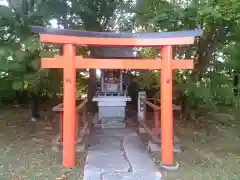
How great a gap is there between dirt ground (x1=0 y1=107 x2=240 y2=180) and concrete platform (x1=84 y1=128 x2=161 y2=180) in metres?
0.27

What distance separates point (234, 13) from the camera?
576 cm

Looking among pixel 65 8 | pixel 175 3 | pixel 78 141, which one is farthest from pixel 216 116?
pixel 65 8

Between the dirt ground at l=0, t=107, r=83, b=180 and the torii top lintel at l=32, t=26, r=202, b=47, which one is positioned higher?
the torii top lintel at l=32, t=26, r=202, b=47

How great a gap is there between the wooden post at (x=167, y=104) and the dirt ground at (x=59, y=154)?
0.39m

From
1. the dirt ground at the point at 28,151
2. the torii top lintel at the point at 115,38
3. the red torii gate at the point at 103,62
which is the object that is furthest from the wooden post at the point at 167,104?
the dirt ground at the point at 28,151

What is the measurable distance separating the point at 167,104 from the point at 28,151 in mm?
3236

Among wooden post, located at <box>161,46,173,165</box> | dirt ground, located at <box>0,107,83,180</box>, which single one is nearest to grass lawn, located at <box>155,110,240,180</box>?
wooden post, located at <box>161,46,173,165</box>

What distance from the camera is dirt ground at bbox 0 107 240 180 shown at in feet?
17.5

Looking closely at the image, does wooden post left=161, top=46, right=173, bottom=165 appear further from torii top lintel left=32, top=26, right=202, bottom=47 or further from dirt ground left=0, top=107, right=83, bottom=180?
dirt ground left=0, top=107, right=83, bottom=180

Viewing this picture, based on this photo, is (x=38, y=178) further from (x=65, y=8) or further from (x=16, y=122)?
(x=65, y=8)

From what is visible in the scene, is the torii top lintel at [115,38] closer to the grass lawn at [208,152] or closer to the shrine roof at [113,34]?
the shrine roof at [113,34]

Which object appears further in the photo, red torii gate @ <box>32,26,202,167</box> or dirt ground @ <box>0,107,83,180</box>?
red torii gate @ <box>32,26,202,167</box>

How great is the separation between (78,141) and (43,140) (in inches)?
49.0

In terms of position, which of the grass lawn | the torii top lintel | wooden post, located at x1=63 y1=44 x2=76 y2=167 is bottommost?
the grass lawn
